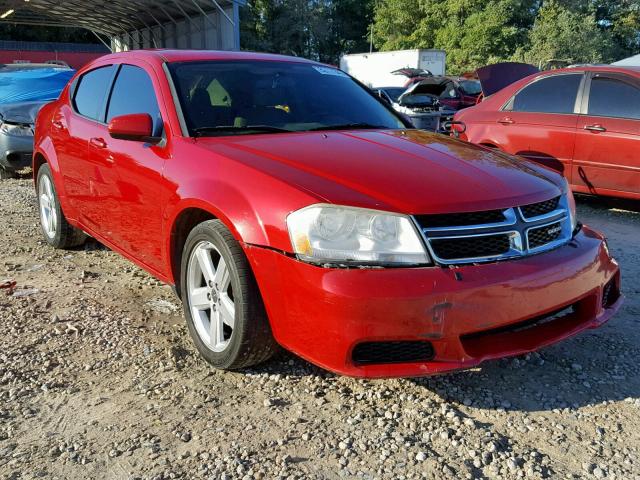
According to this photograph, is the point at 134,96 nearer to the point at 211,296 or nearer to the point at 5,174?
the point at 211,296

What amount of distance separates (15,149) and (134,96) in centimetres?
536

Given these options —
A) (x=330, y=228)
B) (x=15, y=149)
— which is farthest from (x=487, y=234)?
(x=15, y=149)

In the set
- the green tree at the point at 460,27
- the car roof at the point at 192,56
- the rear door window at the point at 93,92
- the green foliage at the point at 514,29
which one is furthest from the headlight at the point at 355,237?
the green tree at the point at 460,27

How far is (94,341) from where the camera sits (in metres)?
3.24

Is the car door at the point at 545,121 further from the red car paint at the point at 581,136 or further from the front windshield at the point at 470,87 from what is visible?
the front windshield at the point at 470,87

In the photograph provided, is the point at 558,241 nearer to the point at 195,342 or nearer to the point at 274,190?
the point at 274,190

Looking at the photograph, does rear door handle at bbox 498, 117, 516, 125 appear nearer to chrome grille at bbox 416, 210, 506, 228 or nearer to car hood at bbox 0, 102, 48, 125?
chrome grille at bbox 416, 210, 506, 228

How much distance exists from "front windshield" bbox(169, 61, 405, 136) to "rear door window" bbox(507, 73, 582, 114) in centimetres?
347

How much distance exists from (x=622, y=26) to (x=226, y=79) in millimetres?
52562

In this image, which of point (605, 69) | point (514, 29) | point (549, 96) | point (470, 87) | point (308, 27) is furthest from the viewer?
point (308, 27)

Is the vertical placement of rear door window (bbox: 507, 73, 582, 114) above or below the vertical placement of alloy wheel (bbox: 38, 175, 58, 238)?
above

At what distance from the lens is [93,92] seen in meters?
4.29

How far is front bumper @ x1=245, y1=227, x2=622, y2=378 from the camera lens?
2250 mm

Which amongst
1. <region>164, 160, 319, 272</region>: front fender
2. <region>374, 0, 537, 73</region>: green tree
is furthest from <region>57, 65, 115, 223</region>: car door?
<region>374, 0, 537, 73</region>: green tree
